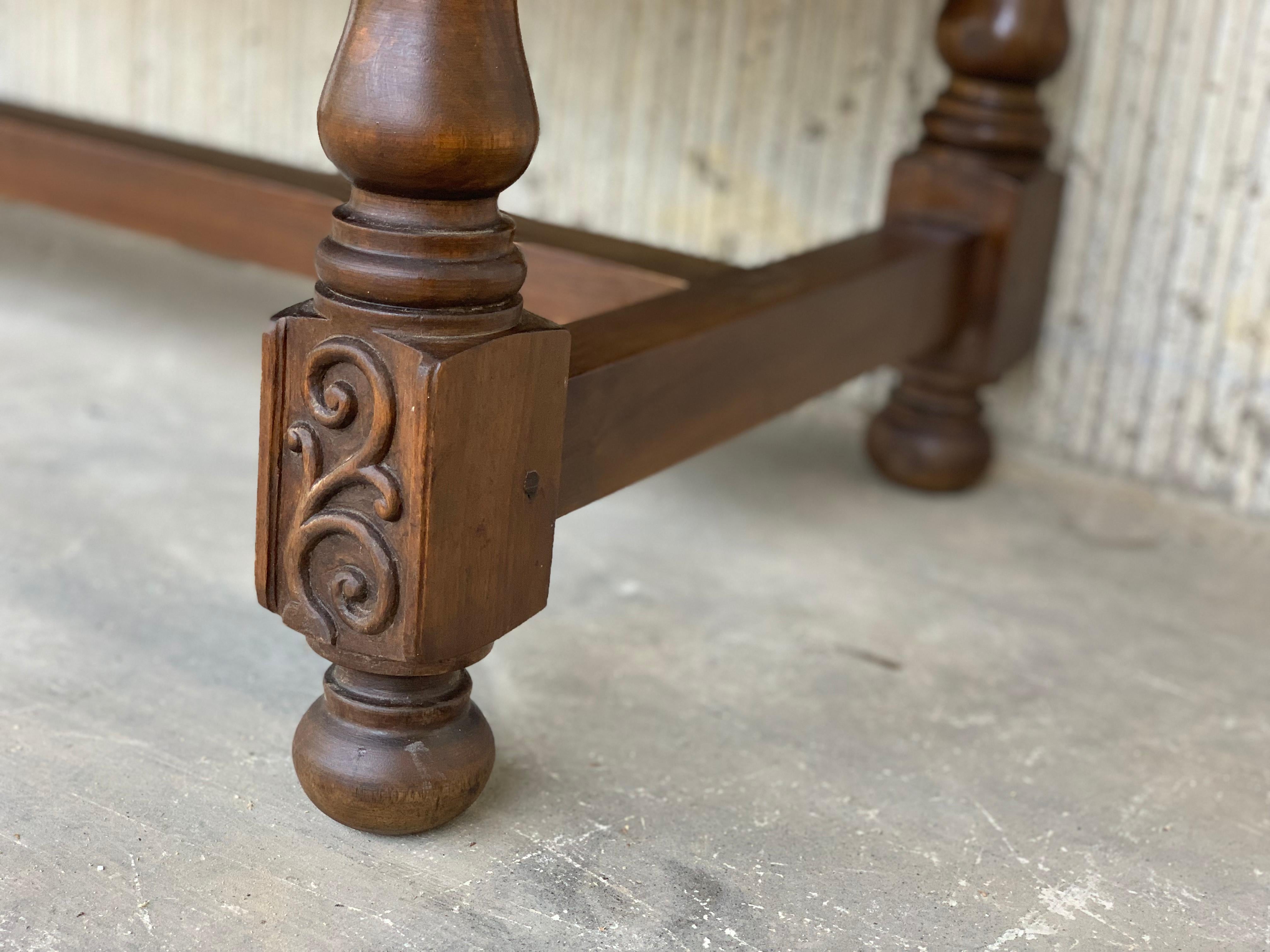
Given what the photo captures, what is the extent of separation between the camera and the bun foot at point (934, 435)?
172cm

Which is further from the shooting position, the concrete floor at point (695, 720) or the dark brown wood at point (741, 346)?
the dark brown wood at point (741, 346)

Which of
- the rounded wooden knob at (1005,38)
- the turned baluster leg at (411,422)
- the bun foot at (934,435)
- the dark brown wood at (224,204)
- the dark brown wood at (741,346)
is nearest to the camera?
the turned baluster leg at (411,422)

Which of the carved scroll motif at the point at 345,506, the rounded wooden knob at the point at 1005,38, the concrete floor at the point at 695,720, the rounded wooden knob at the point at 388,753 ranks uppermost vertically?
the rounded wooden knob at the point at 1005,38

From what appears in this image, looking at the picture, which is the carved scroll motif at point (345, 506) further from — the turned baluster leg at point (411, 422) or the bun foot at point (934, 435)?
the bun foot at point (934, 435)

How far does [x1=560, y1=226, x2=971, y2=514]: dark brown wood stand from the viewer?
1068 millimetres

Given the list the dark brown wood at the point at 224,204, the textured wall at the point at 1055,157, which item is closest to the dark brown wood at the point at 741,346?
the dark brown wood at the point at 224,204

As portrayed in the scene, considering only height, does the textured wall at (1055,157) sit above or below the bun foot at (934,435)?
above

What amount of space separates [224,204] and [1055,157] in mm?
967

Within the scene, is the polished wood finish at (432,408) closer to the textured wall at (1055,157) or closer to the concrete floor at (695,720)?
the concrete floor at (695,720)

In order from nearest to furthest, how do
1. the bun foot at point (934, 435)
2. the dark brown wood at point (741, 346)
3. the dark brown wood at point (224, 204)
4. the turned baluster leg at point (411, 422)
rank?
1. the turned baluster leg at point (411, 422)
2. the dark brown wood at point (741, 346)
3. the dark brown wood at point (224, 204)
4. the bun foot at point (934, 435)

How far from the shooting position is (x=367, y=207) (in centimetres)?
88

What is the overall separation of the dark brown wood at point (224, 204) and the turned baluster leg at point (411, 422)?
0.56 meters

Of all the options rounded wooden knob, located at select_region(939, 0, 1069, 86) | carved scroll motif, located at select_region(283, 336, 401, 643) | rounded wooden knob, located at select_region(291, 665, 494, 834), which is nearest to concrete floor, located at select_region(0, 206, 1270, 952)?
rounded wooden knob, located at select_region(291, 665, 494, 834)

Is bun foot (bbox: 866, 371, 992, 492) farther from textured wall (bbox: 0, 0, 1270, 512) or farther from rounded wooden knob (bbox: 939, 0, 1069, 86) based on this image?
rounded wooden knob (bbox: 939, 0, 1069, 86)
